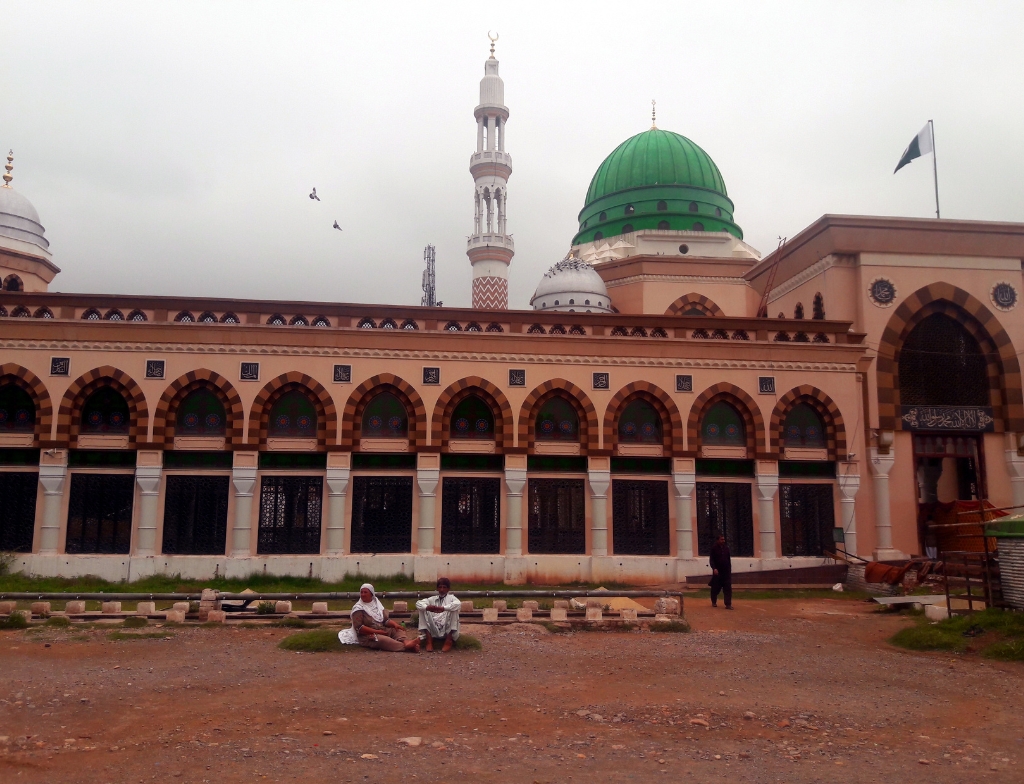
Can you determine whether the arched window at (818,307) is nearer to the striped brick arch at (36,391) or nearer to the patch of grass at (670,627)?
the patch of grass at (670,627)

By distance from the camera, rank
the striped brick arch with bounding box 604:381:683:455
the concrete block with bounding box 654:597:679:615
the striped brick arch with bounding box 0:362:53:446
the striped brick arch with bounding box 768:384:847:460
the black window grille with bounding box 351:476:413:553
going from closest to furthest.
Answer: the concrete block with bounding box 654:597:679:615
the striped brick arch with bounding box 0:362:53:446
the black window grille with bounding box 351:476:413:553
the striped brick arch with bounding box 604:381:683:455
the striped brick arch with bounding box 768:384:847:460

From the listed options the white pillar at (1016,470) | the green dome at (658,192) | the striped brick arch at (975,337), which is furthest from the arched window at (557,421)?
the green dome at (658,192)

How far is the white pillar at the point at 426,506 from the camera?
19.4 metres

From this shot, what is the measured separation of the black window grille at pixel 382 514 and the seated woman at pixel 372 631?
8.54 meters

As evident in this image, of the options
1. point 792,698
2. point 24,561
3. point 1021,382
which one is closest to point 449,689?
point 792,698

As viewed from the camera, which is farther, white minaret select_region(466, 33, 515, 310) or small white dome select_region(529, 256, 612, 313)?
white minaret select_region(466, 33, 515, 310)

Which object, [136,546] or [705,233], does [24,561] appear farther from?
[705,233]

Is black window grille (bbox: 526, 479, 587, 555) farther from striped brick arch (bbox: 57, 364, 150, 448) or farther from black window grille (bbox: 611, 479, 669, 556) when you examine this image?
striped brick arch (bbox: 57, 364, 150, 448)

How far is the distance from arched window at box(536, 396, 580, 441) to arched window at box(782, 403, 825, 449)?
539 centimetres

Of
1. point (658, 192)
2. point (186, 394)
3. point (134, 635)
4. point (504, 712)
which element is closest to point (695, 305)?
point (658, 192)

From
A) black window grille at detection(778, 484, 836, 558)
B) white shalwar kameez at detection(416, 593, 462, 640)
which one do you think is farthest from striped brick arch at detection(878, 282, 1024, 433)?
white shalwar kameez at detection(416, 593, 462, 640)

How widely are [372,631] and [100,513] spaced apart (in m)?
11.5

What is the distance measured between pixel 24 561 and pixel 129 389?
14.6ft

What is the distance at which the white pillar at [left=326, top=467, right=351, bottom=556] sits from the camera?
755 inches
